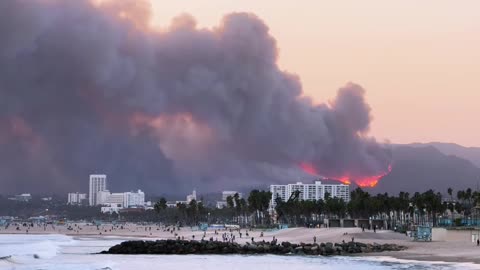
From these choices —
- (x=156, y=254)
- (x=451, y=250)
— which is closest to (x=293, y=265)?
(x=451, y=250)

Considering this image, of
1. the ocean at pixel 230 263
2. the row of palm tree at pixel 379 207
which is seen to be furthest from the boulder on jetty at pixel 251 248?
the row of palm tree at pixel 379 207

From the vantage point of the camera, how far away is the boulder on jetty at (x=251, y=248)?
70.5 meters

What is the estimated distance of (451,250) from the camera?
6431 centimetres

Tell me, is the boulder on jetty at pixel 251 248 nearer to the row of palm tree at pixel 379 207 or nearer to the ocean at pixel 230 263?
the ocean at pixel 230 263

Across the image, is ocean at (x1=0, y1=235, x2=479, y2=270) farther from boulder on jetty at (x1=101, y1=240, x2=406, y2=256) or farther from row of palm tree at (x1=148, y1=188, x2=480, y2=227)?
row of palm tree at (x1=148, y1=188, x2=480, y2=227)

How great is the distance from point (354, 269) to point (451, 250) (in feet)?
52.9

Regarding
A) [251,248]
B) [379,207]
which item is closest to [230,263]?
[251,248]

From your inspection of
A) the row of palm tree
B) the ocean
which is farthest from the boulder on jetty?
the row of palm tree

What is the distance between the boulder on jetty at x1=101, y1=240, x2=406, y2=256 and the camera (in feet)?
231

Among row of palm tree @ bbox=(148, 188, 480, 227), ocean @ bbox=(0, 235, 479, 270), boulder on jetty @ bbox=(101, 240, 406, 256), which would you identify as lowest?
ocean @ bbox=(0, 235, 479, 270)

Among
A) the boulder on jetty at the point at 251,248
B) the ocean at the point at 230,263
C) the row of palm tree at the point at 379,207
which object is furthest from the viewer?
the row of palm tree at the point at 379,207

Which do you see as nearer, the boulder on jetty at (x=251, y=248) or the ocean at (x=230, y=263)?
the ocean at (x=230, y=263)

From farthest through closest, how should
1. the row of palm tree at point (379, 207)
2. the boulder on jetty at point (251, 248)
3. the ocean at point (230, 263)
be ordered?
the row of palm tree at point (379, 207) < the boulder on jetty at point (251, 248) < the ocean at point (230, 263)

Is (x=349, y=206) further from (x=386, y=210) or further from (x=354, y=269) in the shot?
(x=354, y=269)
